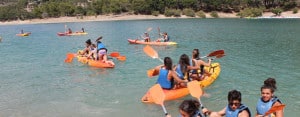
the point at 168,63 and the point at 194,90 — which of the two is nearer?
the point at 194,90

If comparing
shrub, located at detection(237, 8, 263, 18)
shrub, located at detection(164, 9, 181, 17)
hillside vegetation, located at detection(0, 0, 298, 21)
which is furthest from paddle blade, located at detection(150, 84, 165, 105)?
shrub, located at detection(164, 9, 181, 17)

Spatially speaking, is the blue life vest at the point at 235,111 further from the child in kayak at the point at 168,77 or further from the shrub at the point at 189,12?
the shrub at the point at 189,12

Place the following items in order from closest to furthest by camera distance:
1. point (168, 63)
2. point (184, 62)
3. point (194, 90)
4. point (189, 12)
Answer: point (194, 90) → point (168, 63) → point (184, 62) → point (189, 12)

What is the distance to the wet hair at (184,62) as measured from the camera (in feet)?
29.4

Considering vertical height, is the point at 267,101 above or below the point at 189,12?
below

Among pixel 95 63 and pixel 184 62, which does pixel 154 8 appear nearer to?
pixel 95 63

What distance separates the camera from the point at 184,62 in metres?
9.11

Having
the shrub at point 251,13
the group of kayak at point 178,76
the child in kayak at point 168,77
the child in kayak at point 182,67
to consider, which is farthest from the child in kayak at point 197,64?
the shrub at point 251,13

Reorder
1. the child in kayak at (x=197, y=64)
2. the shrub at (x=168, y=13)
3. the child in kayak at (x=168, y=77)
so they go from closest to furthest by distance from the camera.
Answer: the child in kayak at (x=168, y=77) < the child in kayak at (x=197, y=64) < the shrub at (x=168, y=13)

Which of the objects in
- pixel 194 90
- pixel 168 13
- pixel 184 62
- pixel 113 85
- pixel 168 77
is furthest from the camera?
pixel 168 13

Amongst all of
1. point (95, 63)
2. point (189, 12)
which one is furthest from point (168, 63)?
point (189, 12)

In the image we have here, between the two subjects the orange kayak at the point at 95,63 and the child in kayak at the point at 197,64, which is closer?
the child in kayak at the point at 197,64

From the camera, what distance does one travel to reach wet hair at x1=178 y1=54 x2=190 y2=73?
8.97m

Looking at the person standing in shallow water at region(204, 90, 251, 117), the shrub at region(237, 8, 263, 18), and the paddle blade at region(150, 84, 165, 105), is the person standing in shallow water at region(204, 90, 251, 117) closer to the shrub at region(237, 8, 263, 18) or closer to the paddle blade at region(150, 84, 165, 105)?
the paddle blade at region(150, 84, 165, 105)
